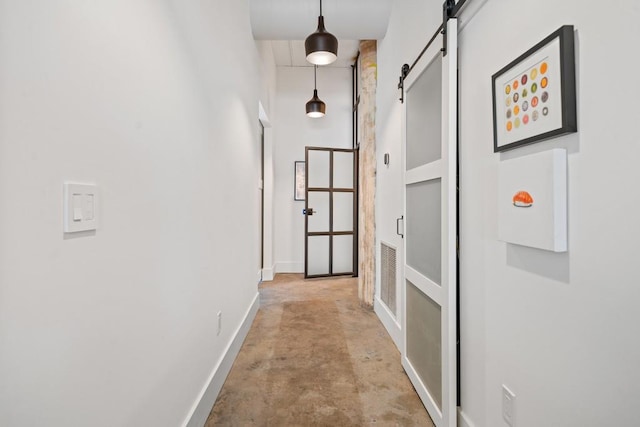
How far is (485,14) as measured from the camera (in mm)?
1360

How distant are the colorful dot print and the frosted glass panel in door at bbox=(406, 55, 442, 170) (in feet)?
1.87

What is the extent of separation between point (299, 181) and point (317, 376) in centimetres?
362

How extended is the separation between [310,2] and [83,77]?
2.63 metres

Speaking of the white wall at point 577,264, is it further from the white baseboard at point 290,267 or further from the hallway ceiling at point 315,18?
the white baseboard at point 290,267

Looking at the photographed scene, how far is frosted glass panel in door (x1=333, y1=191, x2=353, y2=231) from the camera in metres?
5.17

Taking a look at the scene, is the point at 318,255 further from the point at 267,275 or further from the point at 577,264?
the point at 577,264

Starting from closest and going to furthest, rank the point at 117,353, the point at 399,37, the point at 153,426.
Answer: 1. the point at 117,353
2. the point at 153,426
3. the point at 399,37

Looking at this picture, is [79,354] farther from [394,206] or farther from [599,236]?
[394,206]

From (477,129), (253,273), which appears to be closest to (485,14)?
(477,129)

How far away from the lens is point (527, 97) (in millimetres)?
1074

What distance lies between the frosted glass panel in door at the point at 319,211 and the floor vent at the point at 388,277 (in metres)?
1.93

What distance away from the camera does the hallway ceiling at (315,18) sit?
9.55ft

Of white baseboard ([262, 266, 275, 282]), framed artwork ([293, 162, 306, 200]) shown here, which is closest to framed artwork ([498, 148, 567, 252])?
white baseboard ([262, 266, 275, 282])

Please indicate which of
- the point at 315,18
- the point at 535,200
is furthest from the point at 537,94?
the point at 315,18
